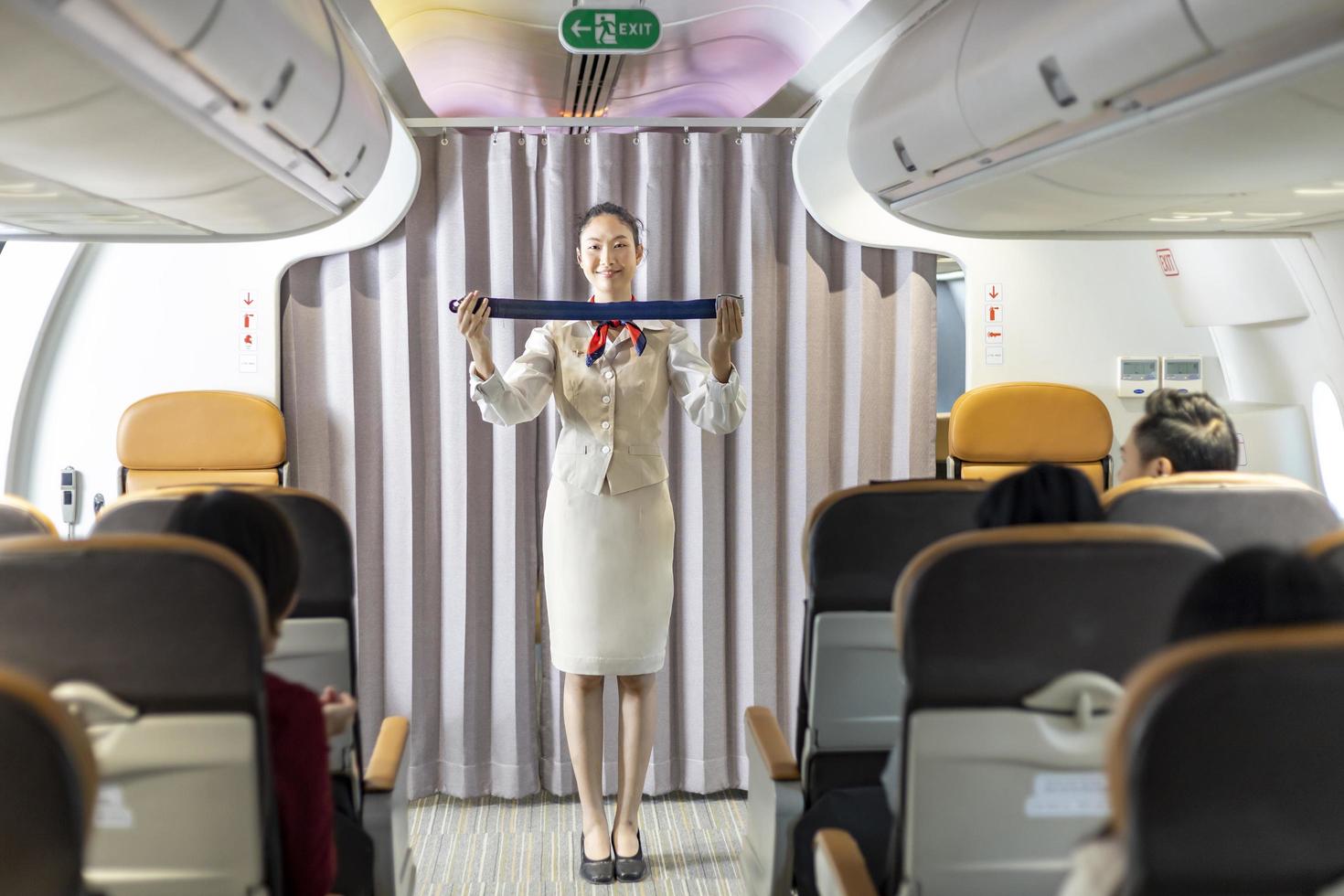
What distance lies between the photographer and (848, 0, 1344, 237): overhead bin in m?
1.76

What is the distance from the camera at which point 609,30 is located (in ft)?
13.0

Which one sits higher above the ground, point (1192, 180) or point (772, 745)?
point (1192, 180)

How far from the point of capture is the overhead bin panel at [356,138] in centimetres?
289

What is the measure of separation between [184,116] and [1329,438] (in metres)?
3.57

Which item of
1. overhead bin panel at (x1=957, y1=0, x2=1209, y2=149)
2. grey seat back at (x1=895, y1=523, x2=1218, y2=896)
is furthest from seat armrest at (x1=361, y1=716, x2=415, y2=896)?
overhead bin panel at (x1=957, y1=0, x2=1209, y2=149)

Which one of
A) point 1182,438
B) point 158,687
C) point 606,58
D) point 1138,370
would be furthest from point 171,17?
point 1138,370

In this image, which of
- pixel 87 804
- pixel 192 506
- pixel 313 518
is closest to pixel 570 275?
pixel 313 518

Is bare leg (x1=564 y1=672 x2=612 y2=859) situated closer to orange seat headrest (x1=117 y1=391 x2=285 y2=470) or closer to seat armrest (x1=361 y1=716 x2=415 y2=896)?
seat armrest (x1=361 y1=716 x2=415 y2=896)

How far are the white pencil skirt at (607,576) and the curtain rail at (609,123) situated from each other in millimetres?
1522

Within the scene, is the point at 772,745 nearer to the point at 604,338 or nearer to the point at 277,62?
the point at 604,338

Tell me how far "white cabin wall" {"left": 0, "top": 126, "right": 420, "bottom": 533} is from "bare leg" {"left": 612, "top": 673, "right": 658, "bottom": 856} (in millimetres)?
1852

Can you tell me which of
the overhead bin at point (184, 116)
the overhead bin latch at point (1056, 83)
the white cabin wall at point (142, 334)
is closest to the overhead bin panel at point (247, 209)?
the overhead bin at point (184, 116)

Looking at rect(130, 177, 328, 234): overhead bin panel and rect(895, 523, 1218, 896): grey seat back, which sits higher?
rect(130, 177, 328, 234): overhead bin panel

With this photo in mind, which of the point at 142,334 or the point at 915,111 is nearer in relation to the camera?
the point at 915,111
